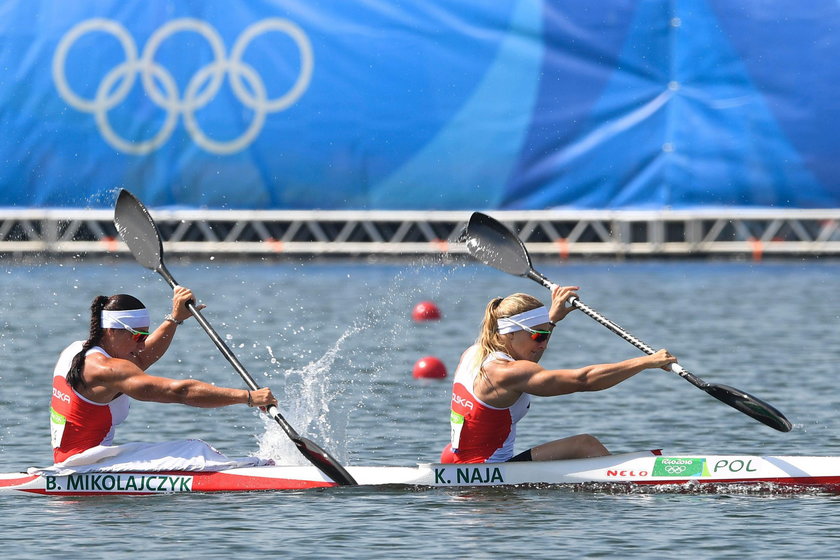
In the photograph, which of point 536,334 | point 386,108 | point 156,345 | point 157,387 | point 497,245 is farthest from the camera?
point 386,108

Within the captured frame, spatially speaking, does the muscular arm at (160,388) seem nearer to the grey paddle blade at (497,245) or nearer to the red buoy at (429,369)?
the grey paddle blade at (497,245)

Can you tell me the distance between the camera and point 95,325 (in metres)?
11.5

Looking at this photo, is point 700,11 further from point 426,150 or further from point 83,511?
point 83,511

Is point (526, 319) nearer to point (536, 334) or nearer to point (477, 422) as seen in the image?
point (536, 334)

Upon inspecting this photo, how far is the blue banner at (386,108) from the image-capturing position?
32031mm

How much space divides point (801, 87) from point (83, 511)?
23148 millimetres

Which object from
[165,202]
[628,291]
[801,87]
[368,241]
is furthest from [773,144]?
[165,202]

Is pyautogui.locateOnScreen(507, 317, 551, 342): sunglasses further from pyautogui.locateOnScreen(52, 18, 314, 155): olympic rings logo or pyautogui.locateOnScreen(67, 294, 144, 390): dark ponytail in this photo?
pyautogui.locateOnScreen(52, 18, 314, 155): olympic rings logo

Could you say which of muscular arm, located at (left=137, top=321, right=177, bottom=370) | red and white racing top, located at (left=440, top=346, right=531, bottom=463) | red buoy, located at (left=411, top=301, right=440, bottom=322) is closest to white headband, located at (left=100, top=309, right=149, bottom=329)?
muscular arm, located at (left=137, top=321, right=177, bottom=370)

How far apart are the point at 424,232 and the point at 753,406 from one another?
22533 millimetres


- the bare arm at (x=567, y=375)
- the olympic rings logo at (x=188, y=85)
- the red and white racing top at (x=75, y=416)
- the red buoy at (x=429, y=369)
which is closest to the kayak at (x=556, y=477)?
the red and white racing top at (x=75, y=416)

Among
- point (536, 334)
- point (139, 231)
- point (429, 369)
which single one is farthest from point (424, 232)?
point (536, 334)

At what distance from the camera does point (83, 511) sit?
11.3m

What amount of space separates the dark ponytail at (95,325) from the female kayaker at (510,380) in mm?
2398
